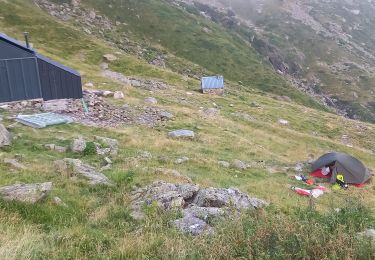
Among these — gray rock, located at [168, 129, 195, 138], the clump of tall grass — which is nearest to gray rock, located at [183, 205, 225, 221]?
the clump of tall grass

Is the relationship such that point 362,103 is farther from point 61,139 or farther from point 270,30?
point 61,139

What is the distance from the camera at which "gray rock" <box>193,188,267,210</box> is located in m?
12.7

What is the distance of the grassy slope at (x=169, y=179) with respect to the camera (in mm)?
A: 7527

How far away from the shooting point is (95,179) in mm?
14750

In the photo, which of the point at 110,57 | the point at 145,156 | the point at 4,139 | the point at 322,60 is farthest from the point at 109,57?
the point at 322,60

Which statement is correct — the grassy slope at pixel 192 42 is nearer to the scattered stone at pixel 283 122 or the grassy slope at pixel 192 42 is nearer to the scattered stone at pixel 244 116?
the scattered stone at pixel 283 122

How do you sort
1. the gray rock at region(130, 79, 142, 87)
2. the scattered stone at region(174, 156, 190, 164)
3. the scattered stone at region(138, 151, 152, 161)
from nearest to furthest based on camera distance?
the scattered stone at region(138, 151, 152, 161) → the scattered stone at region(174, 156, 190, 164) → the gray rock at region(130, 79, 142, 87)

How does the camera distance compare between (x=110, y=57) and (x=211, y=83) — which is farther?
(x=110, y=57)

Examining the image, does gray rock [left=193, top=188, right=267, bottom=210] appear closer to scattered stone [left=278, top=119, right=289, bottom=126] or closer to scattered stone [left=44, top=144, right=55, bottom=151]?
scattered stone [left=44, top=144, right=55, bottom=151]

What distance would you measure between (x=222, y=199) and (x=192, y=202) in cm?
99

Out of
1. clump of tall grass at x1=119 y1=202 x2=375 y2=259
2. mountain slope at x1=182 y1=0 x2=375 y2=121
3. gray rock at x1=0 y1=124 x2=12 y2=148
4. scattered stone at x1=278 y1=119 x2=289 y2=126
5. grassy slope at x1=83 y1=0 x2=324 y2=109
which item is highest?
clump of tall grass at x1=119 y1=202 x2=375 y2=259

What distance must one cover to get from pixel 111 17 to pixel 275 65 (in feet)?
224

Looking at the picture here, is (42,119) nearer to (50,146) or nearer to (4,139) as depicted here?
(50,146)

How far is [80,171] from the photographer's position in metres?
15.3
